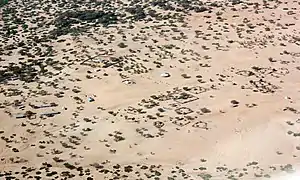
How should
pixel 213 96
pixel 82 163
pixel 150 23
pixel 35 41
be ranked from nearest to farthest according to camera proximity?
1. pixel 82 163
2. pixel 213 96
3. pixel 35 41
4. pixel 150 23

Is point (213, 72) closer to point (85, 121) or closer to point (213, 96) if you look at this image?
point (213, 96)

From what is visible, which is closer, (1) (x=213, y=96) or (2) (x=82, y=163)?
(2) (x=82, y=163)

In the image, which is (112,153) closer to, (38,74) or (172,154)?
(172,154)

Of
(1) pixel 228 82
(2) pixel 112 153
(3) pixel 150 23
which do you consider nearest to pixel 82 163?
(2) pixel 112 153

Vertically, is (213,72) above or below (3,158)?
above

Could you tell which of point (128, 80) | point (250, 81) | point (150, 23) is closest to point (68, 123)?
point (128, 80)

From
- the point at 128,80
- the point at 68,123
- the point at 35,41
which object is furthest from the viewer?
the point at 35,41
